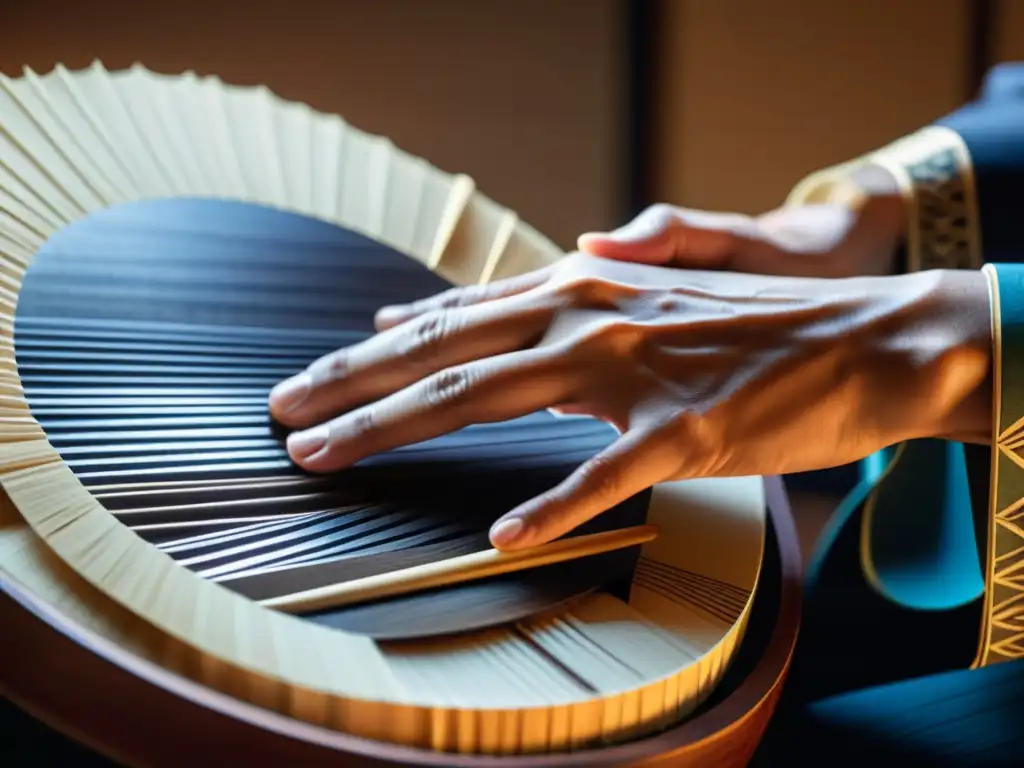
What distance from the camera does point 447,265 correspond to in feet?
2.68

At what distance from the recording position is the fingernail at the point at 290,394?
624mm

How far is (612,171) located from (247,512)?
54.1 inches

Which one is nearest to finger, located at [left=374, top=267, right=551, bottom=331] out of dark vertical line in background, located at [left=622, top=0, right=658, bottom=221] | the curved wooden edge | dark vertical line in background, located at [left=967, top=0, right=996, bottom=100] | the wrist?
the wrist

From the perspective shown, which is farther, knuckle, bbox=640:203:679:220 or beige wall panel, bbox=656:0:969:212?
beige wall panel, bbox=656:0:969:212

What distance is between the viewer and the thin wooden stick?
47 centimetres

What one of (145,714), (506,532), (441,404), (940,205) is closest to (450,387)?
(441,404)

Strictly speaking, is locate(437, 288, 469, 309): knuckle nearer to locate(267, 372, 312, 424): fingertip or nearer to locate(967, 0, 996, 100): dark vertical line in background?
locate(267, 372, 312, 424): fingertip

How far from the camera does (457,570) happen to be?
1.67 ft

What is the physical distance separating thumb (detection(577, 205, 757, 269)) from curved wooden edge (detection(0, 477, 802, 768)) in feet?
1.39

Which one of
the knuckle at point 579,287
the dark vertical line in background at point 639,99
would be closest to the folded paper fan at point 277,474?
the knuckle at point 579,287

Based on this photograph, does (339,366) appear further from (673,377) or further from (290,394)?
(673,377)

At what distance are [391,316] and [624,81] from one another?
1.17 m

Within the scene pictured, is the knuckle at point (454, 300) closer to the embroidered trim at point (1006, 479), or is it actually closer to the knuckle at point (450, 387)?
the knuckle at point (450, 387)

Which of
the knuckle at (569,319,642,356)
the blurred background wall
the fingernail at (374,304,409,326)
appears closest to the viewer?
the knuckle at (569,319,642,356)
